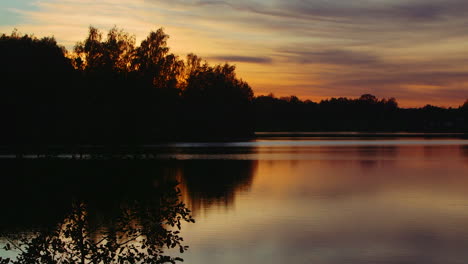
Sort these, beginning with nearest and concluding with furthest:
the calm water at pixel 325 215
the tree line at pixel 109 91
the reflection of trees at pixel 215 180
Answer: the calm water at pixel 325 215, the reflection of trees at pixel 215 180, the tree line at pixel 109 91

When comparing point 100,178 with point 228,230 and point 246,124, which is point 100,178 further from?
point 246,124

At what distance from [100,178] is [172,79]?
79331 mm

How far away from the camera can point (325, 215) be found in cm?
2397

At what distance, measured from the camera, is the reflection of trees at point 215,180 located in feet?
94.1

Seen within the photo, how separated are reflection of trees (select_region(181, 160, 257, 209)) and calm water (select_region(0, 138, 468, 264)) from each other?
0.16 ft

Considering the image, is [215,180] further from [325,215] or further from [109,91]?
[109,91]

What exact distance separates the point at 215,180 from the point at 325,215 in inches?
558

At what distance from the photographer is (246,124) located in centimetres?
12669

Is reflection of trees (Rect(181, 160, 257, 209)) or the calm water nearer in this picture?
the calm water

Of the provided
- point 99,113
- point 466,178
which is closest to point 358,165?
point 466,178

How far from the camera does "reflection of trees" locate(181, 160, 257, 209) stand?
28672mm

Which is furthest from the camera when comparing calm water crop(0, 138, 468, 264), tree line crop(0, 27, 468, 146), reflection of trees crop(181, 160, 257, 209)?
tree line crop(0, 27, 468, 146)

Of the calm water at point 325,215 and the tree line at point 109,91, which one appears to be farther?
the tree line at point 109,91

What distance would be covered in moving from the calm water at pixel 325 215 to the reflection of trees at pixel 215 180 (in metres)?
0.05
